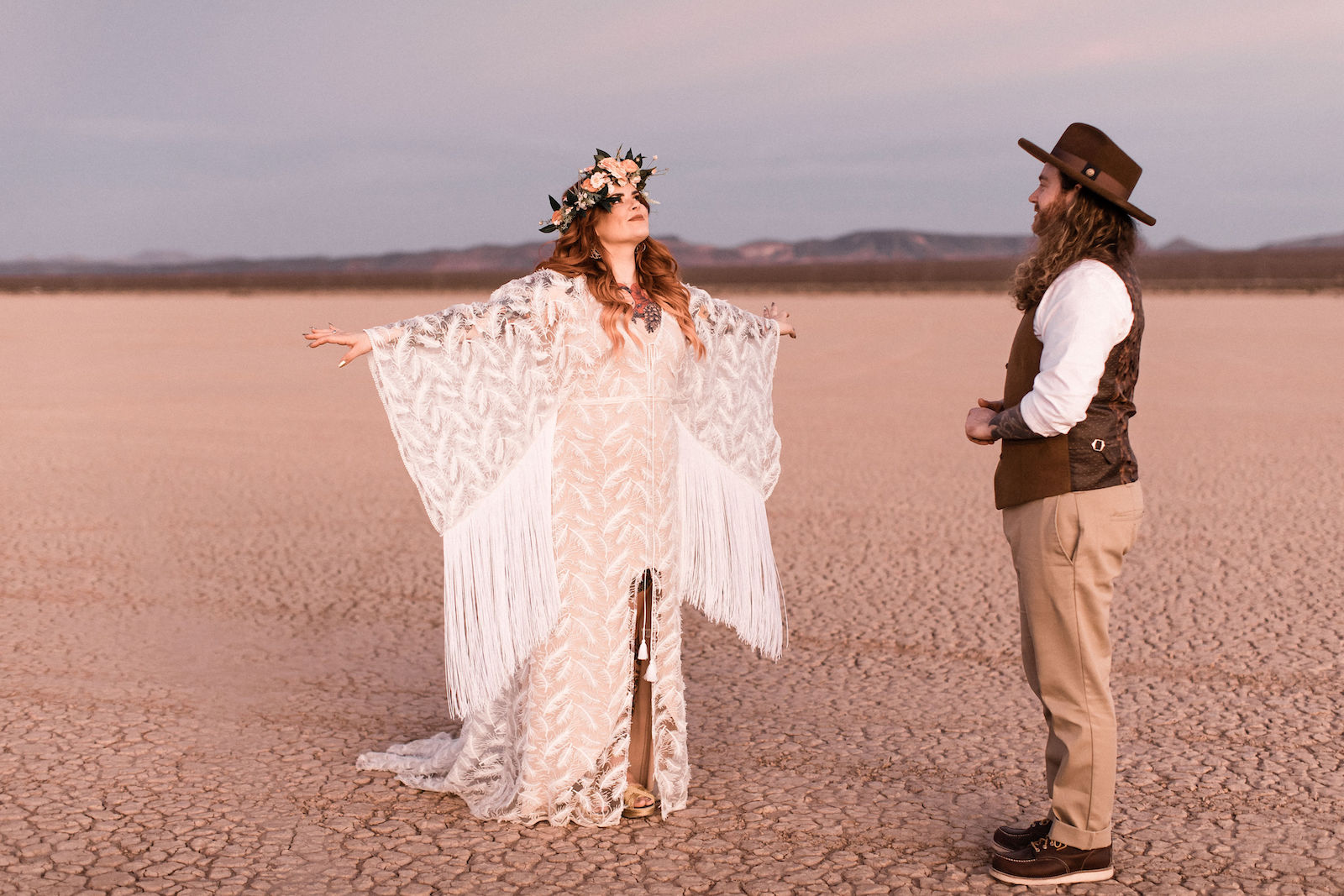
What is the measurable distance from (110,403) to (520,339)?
12304 millimetres

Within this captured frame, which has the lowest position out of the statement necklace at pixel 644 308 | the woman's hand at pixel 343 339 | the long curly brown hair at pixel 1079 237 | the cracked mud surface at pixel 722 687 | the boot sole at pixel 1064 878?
the cracked mud surface at pixel 722 687

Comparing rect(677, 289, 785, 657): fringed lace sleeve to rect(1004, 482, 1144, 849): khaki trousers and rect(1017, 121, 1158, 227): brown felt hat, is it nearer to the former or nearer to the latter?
rect(1004, 482, 1144, 849): khaki trousers

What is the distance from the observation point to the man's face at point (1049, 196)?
2.98 m

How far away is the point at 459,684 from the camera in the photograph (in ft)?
11.8

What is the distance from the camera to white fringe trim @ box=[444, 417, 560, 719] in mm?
3590

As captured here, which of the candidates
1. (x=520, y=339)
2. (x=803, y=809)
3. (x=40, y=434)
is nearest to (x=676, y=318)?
(x=520, y=339)

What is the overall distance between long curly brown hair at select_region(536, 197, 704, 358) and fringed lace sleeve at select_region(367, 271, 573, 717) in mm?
86

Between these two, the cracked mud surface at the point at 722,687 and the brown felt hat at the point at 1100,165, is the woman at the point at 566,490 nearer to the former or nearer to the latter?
the cracked mud surface at the point at 722,687

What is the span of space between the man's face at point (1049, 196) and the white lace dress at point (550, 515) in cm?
109

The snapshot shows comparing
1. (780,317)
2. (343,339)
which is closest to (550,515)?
(343,339)

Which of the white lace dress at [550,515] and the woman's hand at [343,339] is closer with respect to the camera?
the woman's hand at [343,339]

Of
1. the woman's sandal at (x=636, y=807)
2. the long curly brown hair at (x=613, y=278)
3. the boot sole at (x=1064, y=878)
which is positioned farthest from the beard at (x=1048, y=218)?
the woman's sandal at (x=636, y=807)

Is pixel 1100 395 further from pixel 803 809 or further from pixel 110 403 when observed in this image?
pixel 110 403

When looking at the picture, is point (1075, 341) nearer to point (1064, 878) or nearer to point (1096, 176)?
point (1096, 176)
